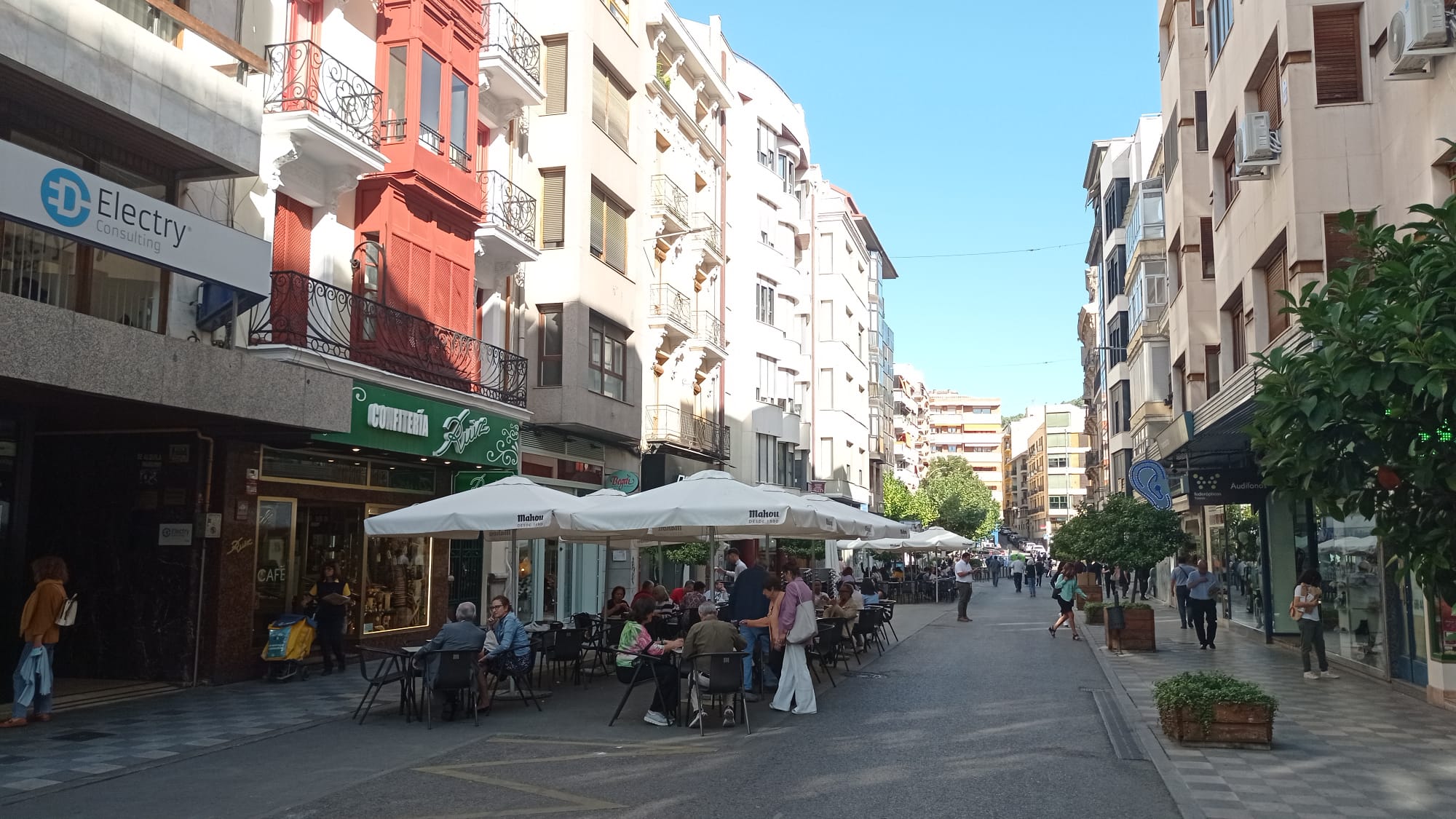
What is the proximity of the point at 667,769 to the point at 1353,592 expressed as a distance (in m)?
12.8

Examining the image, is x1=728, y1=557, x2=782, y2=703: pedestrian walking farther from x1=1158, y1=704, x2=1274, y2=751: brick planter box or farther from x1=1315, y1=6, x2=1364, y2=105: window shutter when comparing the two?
x1=1315, y1=6, x2=1364, y2=105: window shutter

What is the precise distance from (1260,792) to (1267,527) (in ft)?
57.2

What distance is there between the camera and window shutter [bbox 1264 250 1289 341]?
60.8 ft

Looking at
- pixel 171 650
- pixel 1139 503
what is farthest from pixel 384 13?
pixel 1139 503

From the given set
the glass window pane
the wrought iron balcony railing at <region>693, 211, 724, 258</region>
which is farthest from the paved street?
the wrought iron balcony railing at <region>693, 211, 724, 258</region>

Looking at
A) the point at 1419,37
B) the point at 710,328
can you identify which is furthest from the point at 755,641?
the point at 710,328

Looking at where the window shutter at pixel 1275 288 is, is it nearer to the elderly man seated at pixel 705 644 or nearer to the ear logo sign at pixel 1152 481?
the ear logo sign at pixel 1152 481

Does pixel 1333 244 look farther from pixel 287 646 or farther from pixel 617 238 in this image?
pixel 617 238

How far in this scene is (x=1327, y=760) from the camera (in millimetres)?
10289

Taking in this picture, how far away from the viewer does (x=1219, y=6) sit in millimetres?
22188

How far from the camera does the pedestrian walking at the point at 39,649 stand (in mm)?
12195

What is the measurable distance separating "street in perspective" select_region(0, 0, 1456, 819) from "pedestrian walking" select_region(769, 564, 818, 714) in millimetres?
60

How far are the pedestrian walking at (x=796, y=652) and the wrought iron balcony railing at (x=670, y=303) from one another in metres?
18.2

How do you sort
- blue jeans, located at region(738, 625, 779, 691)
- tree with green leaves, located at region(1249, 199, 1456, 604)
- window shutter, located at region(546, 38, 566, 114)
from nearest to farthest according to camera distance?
tree with green leaves, located at region(1249, 199, 1456, 604)
blue jeans, located at region(738, 625, 779, 691)
window shutter, located at region(546, 38, 566, 114)
